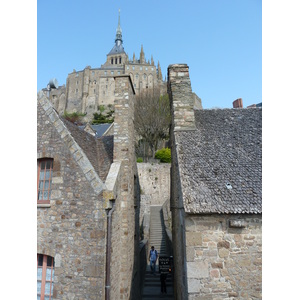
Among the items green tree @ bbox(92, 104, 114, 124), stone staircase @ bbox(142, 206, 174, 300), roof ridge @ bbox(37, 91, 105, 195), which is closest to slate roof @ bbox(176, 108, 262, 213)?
roof ridge @ bbox(37, 91, 105, 195)

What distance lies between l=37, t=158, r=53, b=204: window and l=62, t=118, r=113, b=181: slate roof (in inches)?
43.4

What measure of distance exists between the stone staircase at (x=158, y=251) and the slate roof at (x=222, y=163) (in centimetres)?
749

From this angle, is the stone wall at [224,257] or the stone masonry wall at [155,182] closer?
the stone wall at [224,257]

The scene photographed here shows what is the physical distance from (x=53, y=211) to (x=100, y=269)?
195cm

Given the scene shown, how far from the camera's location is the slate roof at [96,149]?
756 cm

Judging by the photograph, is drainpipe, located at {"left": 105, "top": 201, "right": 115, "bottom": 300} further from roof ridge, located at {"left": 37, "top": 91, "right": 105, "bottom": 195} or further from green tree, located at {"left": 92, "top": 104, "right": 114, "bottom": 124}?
green tree, located at {"left": 92, "top": 104, "right": 114, "bottom": 124}

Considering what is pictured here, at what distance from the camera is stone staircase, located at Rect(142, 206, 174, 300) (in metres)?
11.1

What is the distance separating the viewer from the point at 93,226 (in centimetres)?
606

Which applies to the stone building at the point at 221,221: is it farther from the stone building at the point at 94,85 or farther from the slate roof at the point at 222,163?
the stone building at the point at 94,85

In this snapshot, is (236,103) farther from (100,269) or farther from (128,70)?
(128,70)

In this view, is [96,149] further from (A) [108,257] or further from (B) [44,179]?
(A) [108,257]

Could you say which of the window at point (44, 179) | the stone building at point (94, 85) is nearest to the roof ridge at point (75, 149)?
the window at point (44, 179)

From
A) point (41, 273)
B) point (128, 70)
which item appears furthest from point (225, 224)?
point (128, 70)

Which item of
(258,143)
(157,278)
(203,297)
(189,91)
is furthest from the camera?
(157,278)
